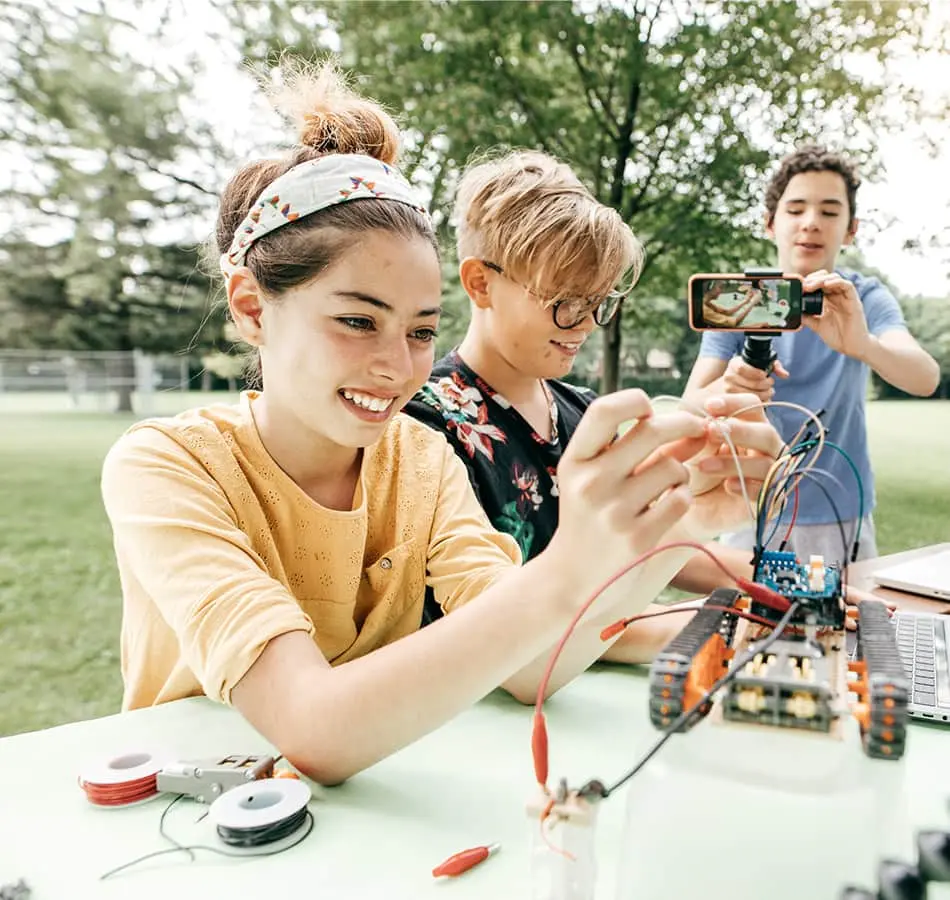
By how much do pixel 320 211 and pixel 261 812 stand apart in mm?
769

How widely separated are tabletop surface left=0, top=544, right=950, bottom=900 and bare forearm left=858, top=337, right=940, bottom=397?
50.0 inches

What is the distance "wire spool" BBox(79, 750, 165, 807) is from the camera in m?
0.83

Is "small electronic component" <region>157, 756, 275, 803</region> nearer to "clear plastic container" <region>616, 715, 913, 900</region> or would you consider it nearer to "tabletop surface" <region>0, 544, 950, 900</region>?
"tabletop surface" <region>0, 544, 950, 900</region>

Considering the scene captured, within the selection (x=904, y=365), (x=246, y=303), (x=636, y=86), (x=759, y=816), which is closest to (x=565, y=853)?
(x=759, y=816)

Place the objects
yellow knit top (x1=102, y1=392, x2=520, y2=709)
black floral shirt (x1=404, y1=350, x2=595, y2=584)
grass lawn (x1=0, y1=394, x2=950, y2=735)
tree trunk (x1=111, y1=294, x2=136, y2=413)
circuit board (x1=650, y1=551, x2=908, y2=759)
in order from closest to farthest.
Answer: circuit board (x1=650, y1=551, x2=908, y2=759)
yellow knit top (x1=102, y1=392, x2=520, y2=709)
black floral shirt (x1=404, y1=350, x2=595, y2=584)
grass lawn (x1=0, y1=394, x2=950, y2=735)
tree trunk (x1=111, y1=294, x2=136, y2=413)

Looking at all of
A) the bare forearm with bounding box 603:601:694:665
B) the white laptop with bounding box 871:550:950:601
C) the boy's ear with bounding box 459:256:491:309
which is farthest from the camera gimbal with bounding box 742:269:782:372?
the white laptop with bounding box 871:550:950:601

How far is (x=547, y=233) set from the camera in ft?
5.28

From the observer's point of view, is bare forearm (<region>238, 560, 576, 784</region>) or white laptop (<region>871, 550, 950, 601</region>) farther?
white laptop (<region>871, 550, 950, 601</region>)

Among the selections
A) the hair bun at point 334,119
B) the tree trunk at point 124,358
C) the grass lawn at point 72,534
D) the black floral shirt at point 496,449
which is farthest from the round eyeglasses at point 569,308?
the tree trunk at point 124,358

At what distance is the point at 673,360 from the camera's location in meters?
5.58

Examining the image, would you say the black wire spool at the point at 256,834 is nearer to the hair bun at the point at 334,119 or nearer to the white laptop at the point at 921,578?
the hair bun at the point at 334,119

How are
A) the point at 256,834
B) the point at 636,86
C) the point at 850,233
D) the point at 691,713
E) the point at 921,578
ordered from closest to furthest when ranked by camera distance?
the point at 691,713 → the point at 256,834 → the point at 921,578 → the point at 850,233 → the point at 636,86

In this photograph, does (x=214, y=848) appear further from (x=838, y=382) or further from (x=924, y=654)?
(x=838, y=382)

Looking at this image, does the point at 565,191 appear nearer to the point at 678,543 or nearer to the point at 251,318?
the point at 251,318
